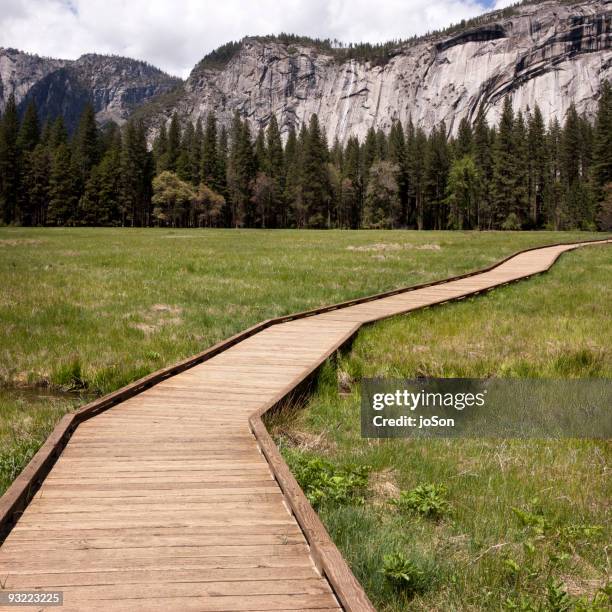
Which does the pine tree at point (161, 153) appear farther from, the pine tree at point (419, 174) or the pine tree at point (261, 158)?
the pine tree at point (419, 174)

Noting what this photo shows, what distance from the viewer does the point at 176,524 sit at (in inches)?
160

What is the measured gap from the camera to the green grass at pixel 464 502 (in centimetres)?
367

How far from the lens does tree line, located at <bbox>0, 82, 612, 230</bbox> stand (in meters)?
A: 87.6

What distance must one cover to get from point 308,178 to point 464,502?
9874 cm

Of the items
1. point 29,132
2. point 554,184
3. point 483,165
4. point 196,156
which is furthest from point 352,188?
point 29,132

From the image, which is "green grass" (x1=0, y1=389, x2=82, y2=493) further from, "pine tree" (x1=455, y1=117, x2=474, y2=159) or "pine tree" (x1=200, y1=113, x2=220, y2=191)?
"pine tree" (x1=455, y1=117, x2=474, y2=159)

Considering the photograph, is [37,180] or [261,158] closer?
Answer: [37,180]

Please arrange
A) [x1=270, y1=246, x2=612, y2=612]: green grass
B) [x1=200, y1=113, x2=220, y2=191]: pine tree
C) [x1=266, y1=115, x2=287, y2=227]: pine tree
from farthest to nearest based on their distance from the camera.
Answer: [x1=266, y1=115, x2=287, y2=227]: pine tree → [x1=200, y1=113, x2=220, y2=191]: pine tree → [x1=270, y1=246, x2=612, y2=612]: green grass

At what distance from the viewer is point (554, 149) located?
10000cm

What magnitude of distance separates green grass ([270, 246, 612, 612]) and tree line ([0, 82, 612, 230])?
78401 millimetres

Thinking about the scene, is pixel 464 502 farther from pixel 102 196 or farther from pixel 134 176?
pixel 134 176

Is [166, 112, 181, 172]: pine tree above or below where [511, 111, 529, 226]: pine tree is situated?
above

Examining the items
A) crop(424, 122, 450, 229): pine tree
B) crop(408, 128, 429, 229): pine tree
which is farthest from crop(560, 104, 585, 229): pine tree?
crop(408, 128, 429, 229): pine tree

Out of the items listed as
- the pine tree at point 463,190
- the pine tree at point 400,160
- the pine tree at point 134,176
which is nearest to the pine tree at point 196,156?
the pine tree at point 134,176
